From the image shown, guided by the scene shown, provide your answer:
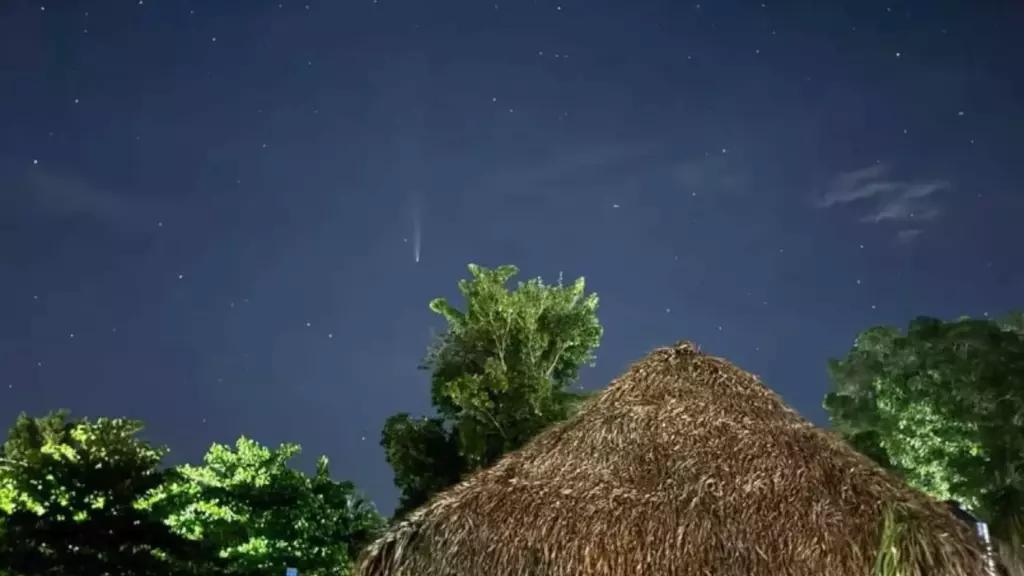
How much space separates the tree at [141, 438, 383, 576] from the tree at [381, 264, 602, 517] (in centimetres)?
217

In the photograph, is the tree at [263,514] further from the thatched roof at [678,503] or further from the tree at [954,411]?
the thatched roof at [678,503]

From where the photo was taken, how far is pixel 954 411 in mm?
28766

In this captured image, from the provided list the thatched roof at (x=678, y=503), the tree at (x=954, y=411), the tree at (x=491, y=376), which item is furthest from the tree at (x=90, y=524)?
the tree at (x=954, y=411)

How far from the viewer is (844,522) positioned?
23.0ft

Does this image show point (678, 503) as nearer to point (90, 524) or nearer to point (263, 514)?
point (90, 524)

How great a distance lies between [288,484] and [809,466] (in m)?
19.8

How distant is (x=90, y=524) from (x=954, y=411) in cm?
2255

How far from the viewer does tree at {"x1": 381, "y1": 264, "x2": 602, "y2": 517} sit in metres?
24.2

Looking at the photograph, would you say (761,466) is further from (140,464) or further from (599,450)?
(140,464)

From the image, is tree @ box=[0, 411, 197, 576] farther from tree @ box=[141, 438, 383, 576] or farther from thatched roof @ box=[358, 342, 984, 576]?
thatched roof @ box=[358, 342, 984, 576]

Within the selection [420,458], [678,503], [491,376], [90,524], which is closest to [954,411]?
[491,376]

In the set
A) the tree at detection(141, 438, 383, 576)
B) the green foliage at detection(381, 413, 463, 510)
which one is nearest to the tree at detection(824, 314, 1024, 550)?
the green foliage at detection(381, 413, 463, 510)

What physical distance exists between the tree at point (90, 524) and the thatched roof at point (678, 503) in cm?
998

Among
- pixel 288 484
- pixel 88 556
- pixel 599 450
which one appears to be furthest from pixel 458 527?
pixel 288 484
